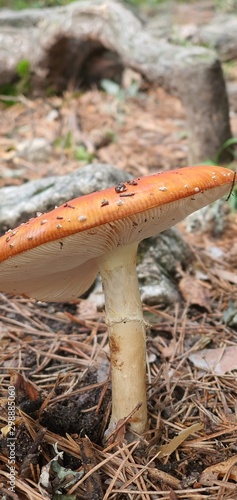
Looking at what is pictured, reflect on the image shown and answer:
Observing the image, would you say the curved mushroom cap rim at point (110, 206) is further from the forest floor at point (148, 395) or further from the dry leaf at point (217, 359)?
the dry leaf at point (217, 359)

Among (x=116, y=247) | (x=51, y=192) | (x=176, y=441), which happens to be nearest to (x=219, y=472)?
(x=176, y=441)

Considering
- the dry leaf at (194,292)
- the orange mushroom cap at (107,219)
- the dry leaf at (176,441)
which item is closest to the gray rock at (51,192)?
the dry leaf at (194,292)

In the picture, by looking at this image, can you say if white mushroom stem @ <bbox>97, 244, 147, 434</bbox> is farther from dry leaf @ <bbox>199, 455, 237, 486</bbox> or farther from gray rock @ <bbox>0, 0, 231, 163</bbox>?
gray rock @ <bbox>0, 0, 231, 163</bbox>

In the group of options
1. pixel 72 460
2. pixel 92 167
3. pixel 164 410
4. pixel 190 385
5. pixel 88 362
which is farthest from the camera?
pixel 92 167

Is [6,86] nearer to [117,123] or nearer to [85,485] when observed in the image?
[117,123]

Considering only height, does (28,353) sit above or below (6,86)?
below

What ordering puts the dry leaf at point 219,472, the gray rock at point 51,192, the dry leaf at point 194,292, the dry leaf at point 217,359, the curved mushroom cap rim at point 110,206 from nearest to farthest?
1. the curved mushroom cap rim at point 110,206
2. the dry leaf at point 219,472
3. the dry leaf at point 217,359
4. the dry leaf at point 194,292
5. the gray rock at point 51,192

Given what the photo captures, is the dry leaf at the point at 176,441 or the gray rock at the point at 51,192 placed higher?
the gray rock at the point at 51,192

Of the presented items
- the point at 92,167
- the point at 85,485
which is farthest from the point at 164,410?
the point at 92,167
